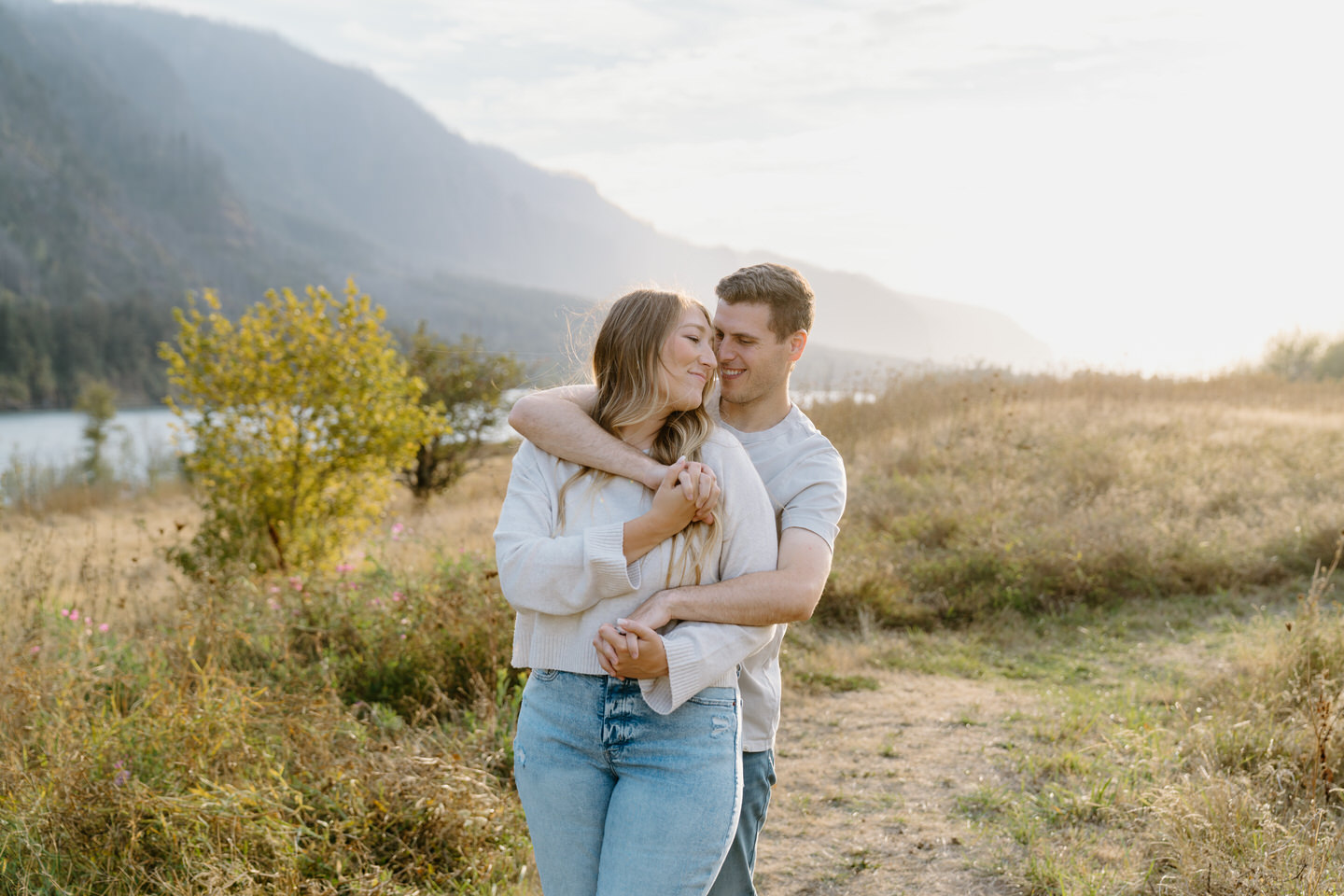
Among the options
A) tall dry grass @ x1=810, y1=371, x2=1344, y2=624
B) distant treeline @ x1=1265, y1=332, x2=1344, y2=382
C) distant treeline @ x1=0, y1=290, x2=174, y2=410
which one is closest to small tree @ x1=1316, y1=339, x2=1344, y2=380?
distant treeline @ x1=1265, y1=332, x2=1344, y2=382

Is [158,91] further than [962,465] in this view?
Yes

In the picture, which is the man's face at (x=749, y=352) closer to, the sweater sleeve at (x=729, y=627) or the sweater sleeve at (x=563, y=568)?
the sweater sleeve at (x=729, y=627)

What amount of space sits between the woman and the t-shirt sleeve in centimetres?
12

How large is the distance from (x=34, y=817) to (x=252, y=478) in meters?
4.59

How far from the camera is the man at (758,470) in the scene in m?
1.75

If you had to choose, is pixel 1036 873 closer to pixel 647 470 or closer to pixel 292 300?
pixel 647 470

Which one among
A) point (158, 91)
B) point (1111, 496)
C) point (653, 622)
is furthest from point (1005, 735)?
point (158, 91)

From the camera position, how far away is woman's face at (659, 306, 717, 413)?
191 centimetres

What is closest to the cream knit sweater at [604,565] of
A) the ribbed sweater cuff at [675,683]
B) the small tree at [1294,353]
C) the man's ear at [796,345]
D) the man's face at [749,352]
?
the ribbed sweater cuff at [675,683]

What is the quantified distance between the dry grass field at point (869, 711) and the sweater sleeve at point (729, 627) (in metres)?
1.68

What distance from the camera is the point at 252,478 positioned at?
23.1 feet

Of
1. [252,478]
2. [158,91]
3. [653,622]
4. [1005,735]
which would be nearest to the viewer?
[653,622]

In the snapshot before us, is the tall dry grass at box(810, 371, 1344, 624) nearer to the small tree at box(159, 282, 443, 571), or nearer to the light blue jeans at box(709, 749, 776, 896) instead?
the small tree at box(159, 282, 443, 571)

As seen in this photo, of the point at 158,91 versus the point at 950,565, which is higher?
the point at 158,91
